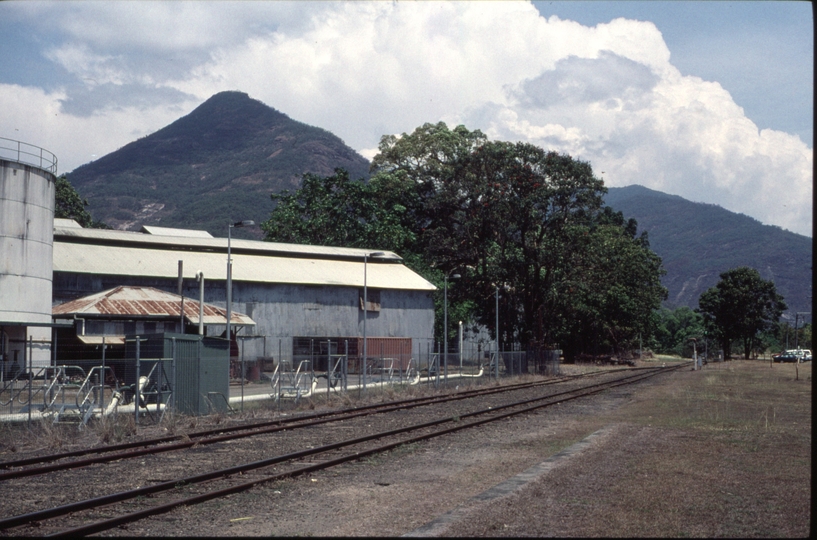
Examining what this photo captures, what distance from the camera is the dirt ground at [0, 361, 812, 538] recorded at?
406 inches

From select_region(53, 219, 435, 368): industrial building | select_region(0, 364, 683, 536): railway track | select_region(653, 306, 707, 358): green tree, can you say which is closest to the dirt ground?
select_region(0, 364, 683, 536): railway track

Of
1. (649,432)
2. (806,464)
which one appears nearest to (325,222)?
(649,432)

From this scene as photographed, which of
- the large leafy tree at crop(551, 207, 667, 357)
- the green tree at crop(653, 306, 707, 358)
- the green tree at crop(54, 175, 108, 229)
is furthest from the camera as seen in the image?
the green tree at crop(653, 306, 707, 358)

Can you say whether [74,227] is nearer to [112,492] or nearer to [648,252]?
[112,492]

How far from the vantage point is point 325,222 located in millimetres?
82812

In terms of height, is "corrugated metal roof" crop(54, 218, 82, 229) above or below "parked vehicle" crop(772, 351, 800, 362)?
above

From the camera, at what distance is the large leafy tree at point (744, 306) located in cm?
13000

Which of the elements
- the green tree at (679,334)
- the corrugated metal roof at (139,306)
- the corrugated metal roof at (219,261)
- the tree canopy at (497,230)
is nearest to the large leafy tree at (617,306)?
the tree canopy at (497,230)

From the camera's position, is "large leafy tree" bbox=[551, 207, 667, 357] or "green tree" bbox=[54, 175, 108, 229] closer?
"green tree" bbox=[54, 175, 108, 229]

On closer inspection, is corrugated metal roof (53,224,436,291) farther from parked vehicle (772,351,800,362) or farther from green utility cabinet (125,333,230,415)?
parked vehicle (772,351,800,362)

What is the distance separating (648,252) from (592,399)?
73.6 metres

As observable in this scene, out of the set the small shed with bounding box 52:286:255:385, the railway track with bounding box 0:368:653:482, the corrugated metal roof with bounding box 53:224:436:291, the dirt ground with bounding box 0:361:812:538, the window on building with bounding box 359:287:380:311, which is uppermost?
the corrugated metal roof with bounding box 53:224:436:291

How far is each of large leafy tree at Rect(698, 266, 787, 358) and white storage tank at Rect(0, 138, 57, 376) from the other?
110 meters

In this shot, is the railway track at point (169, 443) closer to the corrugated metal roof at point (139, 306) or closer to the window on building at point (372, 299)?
the corrugated metal roof at point (139, 306)
